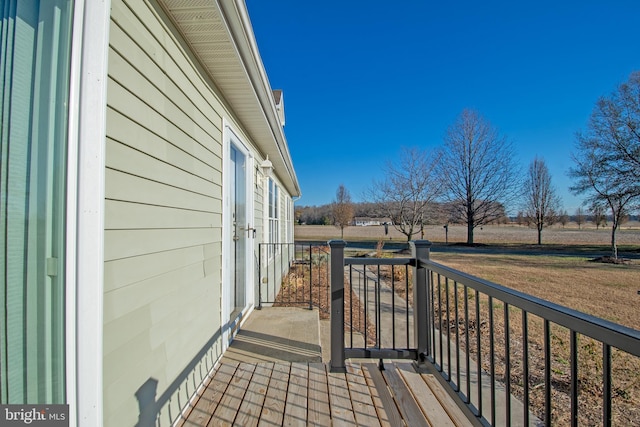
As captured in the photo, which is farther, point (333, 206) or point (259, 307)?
point (333, 206)

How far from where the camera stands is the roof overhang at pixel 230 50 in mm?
1655

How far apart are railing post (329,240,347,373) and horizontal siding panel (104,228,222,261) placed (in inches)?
39.1

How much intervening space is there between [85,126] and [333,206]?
91.6 feet

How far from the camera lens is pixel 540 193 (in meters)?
19.0

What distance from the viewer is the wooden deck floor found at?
5.43 ft

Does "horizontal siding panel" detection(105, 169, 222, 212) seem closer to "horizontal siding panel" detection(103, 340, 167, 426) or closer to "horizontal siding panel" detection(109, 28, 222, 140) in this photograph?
"horizontal siding panel" detection(109, 28, 222, 140)

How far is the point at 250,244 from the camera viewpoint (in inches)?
143

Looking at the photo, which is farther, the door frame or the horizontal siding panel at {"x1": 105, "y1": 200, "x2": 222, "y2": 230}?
the door frame

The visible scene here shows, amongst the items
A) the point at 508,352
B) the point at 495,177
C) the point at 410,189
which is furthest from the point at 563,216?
the point at 508,352

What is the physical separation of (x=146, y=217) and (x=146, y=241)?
0.12 m

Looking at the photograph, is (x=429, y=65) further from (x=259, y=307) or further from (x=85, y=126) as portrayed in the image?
(x=85, y=126)

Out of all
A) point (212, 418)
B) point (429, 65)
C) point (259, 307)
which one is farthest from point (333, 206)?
point (212, 418)

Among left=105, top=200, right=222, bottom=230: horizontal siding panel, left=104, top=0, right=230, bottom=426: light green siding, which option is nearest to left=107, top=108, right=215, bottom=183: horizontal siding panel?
left=104, top=0, right=230, bottom=426: light green siding

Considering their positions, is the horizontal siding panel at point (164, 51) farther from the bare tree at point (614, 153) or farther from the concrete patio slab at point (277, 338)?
the bare tree at point (614, 153)
